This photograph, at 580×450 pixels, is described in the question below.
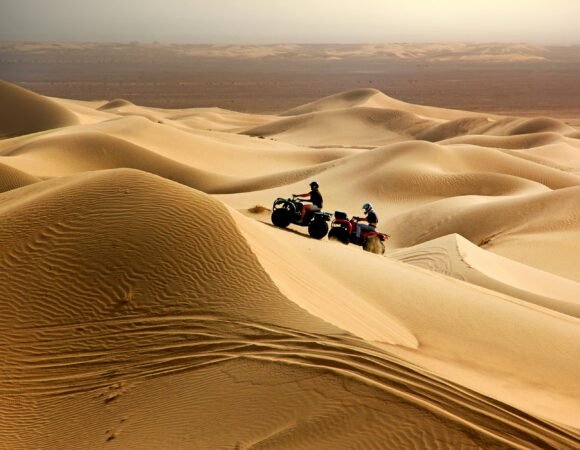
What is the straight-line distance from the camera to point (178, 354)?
6508 millimetres

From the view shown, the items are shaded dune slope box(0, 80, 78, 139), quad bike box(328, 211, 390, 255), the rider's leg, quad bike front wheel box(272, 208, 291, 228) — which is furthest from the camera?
shaded dune slope box(0, 80, 78, 139)

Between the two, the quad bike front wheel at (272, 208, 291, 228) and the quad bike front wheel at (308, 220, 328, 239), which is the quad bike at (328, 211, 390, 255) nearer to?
the quad bike front wheel at (308, 220, 328, 239)

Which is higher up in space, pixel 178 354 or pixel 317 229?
pixel 178 354

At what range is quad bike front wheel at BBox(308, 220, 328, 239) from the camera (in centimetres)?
1351

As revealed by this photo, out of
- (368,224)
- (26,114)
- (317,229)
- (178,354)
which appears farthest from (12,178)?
(26,114)

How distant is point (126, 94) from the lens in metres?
78.9

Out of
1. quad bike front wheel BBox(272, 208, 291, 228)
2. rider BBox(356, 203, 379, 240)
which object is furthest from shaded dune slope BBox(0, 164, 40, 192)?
rider BBox(356, 203, 379, 240)

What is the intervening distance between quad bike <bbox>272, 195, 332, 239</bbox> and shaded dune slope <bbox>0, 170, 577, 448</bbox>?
14.2 feet

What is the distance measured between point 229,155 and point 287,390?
3015 centimetres

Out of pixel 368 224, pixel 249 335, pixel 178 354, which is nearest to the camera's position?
pixel 178 354

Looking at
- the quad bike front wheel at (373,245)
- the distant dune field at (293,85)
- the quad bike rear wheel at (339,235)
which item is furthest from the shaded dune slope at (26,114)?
the quad bike front wheel at (373,245)

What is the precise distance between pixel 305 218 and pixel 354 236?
1.06 meters

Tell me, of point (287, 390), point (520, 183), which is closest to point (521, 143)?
point (520, 183)

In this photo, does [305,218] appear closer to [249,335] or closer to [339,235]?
[339,235]
